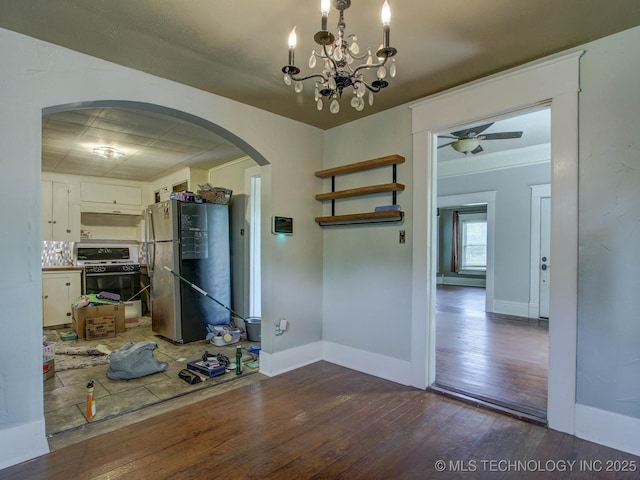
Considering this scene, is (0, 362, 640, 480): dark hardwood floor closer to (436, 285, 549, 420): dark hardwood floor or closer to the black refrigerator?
(436, 285, 549, 420): dark hardwood floor

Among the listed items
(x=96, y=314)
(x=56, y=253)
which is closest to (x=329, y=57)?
(x=96, y=314)

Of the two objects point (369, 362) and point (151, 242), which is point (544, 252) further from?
point (151, 242)

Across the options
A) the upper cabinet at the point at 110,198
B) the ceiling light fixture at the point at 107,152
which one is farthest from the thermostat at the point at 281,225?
the upper cabinet at the point at 110,198

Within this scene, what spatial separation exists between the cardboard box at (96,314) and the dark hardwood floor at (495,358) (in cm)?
416

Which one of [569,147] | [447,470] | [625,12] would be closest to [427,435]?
[447,470]

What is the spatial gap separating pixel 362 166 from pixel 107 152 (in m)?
3.39

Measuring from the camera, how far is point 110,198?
602 cm

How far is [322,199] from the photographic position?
3.55 meters

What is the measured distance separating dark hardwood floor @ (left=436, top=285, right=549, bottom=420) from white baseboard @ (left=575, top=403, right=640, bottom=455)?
25cm

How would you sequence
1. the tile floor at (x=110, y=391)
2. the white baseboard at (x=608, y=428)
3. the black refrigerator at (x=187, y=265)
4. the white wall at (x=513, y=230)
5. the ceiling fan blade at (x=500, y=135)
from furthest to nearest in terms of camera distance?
the white wall at (x=513, y=230) → the black refrigerator at (x=187, y=265) → the ceiling fan blade at (x=500, y=135) → the tile floor at (x=110, y=391) → the white baseboard at (x=608, y=428)

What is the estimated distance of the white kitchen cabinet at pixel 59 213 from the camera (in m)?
5.39

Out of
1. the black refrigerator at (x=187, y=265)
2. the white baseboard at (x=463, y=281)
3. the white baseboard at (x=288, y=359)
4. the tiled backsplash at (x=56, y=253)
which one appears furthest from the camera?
the white baseboard at (x=463, y=281)

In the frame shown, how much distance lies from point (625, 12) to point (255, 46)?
2.03 metres

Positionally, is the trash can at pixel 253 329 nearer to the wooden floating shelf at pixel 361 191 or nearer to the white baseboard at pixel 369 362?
the white baseboard at pixel 369 362
